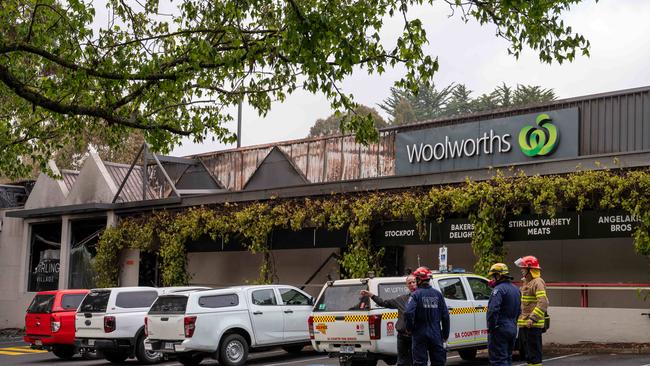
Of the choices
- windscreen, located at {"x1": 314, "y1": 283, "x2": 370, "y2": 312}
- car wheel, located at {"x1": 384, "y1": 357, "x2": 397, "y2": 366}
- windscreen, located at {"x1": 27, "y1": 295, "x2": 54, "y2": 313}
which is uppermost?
windscreen, located at {"x1": 314, "y1": 283, "x2": 370, "y2": 312}

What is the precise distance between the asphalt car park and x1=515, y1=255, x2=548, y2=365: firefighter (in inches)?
149

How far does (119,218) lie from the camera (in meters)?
29.9

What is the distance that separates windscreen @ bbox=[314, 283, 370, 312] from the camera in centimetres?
1495

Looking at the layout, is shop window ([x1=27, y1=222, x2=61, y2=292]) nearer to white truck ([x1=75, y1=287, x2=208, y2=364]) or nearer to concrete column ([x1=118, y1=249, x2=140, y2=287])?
concrete column ([x1=118, y1=249, x2=140, y2=287])

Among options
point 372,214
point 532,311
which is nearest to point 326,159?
point 372,214

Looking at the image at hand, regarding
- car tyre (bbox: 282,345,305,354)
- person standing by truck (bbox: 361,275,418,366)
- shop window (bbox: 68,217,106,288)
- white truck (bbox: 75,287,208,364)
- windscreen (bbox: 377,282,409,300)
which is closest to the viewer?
person standing by truck (bbox: 361,275,418,366)

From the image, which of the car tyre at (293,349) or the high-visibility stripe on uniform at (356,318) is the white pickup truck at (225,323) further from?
the high-visibility stripe on uniform at (356,318)

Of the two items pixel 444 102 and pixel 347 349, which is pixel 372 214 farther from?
pixel 444 102

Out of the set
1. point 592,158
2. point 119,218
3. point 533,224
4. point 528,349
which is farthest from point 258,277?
point 528,349

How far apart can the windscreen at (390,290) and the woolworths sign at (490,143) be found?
765 cm

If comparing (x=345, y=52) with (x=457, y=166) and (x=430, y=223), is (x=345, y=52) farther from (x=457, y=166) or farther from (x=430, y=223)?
(x=457, y=166)

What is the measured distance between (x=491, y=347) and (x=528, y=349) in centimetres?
78

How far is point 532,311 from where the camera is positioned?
12.0 meters

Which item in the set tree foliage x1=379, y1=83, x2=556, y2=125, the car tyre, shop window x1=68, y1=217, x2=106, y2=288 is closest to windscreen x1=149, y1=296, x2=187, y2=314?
the car tyre
